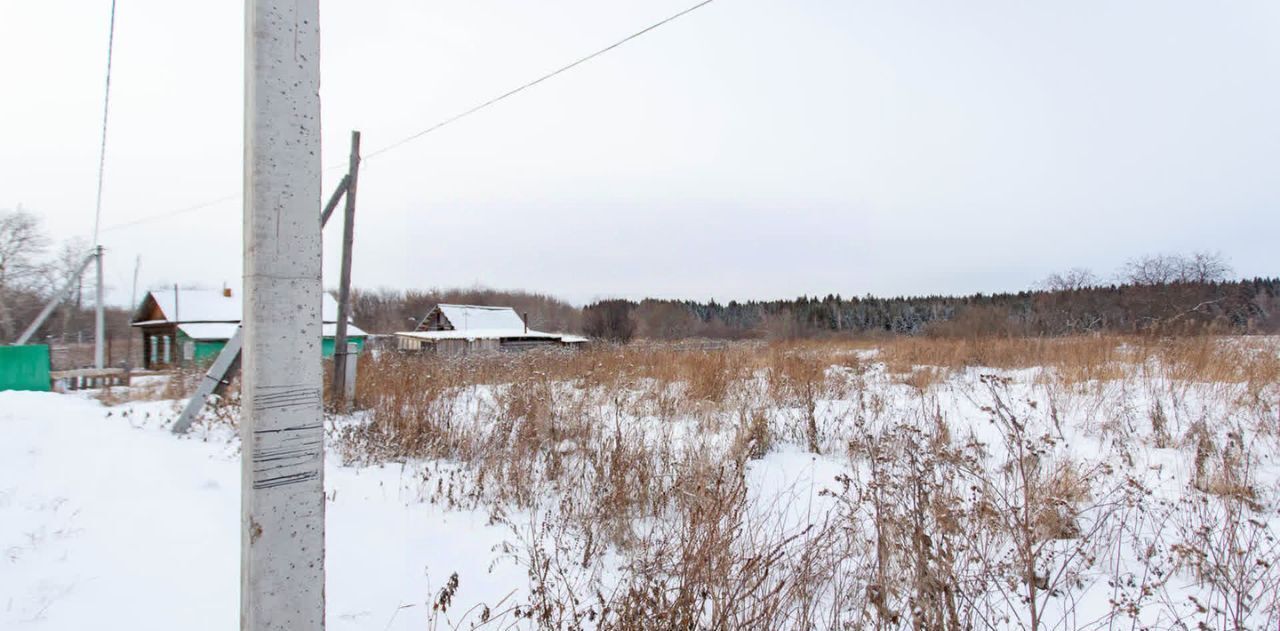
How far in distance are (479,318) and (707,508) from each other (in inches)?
1660

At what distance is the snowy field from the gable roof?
117 ft

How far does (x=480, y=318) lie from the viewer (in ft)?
139

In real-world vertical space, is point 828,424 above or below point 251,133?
below

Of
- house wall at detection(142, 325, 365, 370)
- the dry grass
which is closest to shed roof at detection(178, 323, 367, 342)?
house wall at detection(142, 325, 365, 370)

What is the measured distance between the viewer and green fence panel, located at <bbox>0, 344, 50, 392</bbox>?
959 centimetres

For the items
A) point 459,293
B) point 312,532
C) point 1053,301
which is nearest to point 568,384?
point 312,532

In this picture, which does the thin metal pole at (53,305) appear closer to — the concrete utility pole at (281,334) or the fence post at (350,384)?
the fence post at (350,384)

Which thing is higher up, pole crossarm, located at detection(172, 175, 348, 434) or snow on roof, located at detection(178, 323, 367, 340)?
snow on roof, located at detection(178, 323, 367, 340)

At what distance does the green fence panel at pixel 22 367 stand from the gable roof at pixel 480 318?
102ft

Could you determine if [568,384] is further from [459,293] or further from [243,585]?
[459,293]

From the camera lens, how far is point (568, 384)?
6.85 m

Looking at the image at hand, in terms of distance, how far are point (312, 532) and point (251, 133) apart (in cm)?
98

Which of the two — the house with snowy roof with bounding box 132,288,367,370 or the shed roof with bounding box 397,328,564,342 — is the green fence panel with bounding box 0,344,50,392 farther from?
the shed roof with bounding box 397,328,564,342

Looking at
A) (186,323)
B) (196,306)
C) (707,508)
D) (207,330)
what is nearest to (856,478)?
(707,508)
